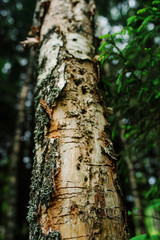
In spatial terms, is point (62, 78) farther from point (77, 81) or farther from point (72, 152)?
point (72, 152)

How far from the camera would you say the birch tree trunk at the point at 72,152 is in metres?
0.88

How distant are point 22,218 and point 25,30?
870 centimetres

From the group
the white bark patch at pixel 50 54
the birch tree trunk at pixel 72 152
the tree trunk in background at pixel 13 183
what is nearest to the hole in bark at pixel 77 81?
the birch tree trunk at pixel 72 152

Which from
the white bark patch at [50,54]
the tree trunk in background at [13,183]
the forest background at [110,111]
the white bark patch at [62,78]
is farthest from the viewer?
the tree trunk in background at [13,183]

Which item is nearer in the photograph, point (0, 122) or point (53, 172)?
point (53, 172)

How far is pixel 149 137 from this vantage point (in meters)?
2.11

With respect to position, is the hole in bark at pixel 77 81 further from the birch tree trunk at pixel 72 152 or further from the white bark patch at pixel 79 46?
the white bark patch at pixel 79 46

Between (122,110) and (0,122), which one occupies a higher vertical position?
(0,122)

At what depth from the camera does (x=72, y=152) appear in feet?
3.38

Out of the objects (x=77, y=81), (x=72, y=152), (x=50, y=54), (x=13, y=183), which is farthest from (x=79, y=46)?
(x=13, y=183)

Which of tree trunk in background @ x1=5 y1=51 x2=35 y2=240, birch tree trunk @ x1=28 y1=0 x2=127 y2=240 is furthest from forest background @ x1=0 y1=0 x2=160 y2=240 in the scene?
birch tree trunk @ x1=28 y1=0 x2=127 y2=240

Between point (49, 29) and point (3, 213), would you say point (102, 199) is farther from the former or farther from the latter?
point (3, 213)

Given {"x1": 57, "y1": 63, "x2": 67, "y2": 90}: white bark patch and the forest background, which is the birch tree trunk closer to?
{"x1": 57, "y1": 63, "x2": 67, "y2": 90}: white bark patch

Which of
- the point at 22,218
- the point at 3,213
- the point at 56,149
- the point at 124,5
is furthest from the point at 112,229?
the point at 3,213
